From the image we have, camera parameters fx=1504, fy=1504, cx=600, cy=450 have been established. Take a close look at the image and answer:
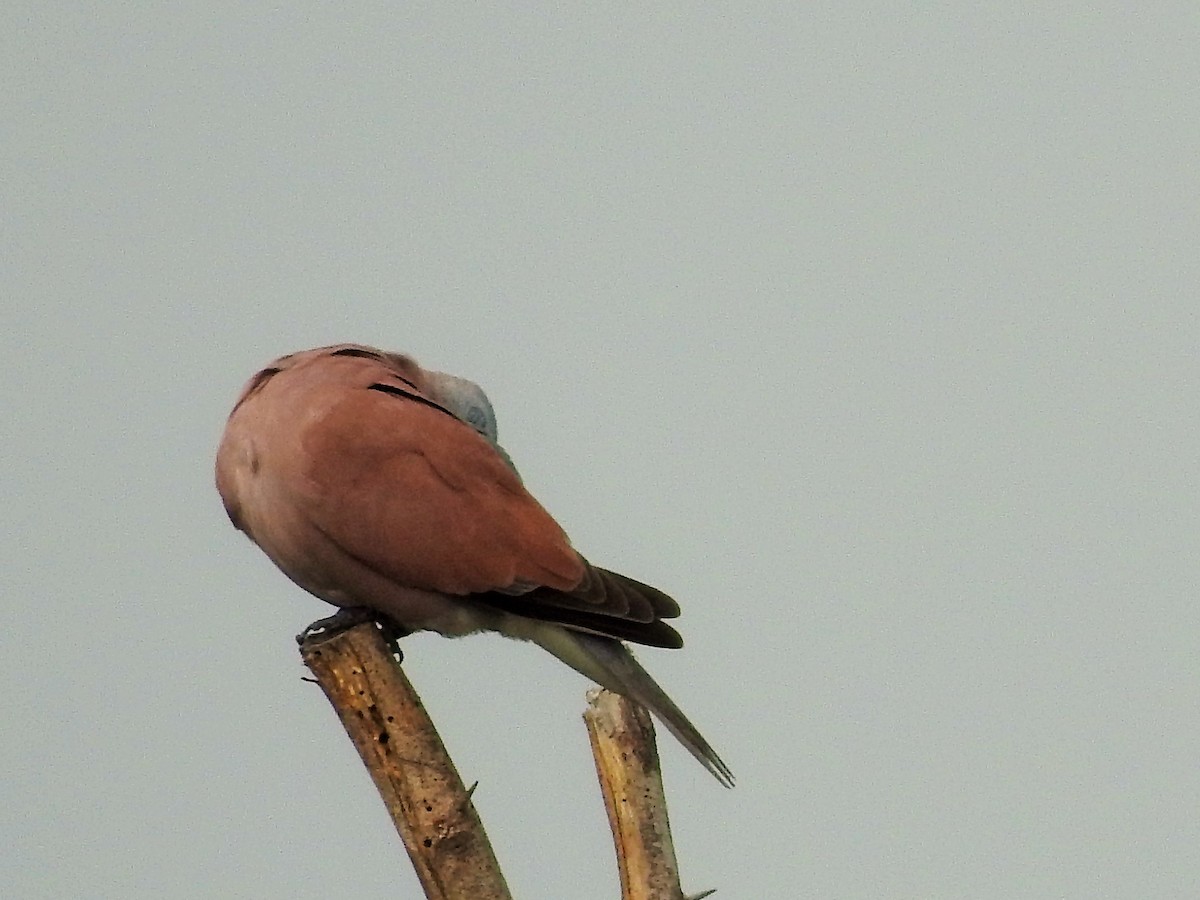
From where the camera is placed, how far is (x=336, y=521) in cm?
220

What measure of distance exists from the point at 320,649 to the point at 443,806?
274mm

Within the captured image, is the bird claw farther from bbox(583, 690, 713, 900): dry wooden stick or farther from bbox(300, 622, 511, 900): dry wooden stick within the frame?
bbox(583, 690, 713, 900): dry wooden stick

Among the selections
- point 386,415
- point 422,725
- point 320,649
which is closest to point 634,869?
point 422,725

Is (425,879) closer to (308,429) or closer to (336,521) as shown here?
(336,521)

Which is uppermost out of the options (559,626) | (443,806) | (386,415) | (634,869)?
(386,415)

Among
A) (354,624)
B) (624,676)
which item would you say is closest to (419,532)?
(354,624)

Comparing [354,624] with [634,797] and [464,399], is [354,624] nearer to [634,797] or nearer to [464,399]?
Result: [634,797]

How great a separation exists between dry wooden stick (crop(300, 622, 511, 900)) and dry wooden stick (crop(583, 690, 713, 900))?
253 millimetres

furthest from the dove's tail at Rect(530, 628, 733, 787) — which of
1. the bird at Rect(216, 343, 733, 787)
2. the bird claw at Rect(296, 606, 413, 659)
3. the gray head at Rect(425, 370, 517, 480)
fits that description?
the gray head at Rect(425, 370, 517, 480)

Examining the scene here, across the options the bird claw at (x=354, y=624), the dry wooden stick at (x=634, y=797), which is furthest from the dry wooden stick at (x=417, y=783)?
the dry wooden stick at (x=634, y=797)

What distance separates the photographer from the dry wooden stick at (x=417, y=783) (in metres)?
2.01

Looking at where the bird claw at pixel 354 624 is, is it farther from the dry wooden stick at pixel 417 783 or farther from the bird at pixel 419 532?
the dry wooden stick at pixel 417 783

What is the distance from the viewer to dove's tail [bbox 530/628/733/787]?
2176 millimetres

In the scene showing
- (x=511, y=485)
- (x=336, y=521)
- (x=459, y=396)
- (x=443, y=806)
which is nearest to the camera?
(x=443, y=806)
